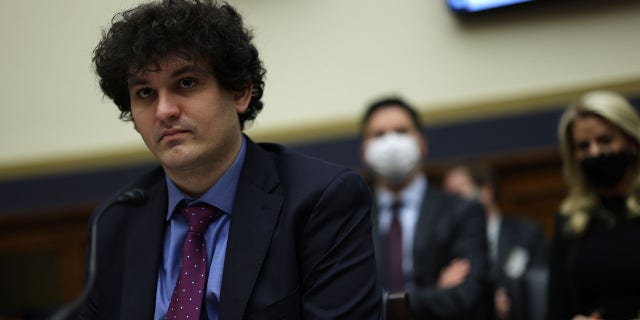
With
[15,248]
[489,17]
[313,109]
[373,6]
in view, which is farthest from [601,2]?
[15,248]

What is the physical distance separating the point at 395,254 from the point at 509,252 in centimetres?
147

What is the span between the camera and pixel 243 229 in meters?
1.72

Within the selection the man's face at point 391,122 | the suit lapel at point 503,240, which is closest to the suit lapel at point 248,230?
the man's face at point 391,122

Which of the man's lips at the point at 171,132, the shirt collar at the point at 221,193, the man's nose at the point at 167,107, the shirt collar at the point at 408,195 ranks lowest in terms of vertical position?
the shirt collar at the point at 408,195

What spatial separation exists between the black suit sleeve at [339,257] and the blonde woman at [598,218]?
1132 millimetres

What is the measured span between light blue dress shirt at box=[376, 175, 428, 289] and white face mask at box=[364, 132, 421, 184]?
6cm

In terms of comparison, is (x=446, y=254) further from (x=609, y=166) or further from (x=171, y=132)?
(x=171, y=132)

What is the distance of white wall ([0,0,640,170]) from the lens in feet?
15.4

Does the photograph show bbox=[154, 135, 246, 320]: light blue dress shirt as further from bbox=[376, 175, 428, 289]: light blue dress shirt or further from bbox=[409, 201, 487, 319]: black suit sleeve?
bbox=[376, 175, 428, 289]: light blue dress shirt

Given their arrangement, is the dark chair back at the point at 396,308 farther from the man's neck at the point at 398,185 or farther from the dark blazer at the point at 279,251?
the man's neck at the point at 398,185

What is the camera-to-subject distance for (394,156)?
10.4 ft

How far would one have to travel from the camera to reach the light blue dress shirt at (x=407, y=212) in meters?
2.95

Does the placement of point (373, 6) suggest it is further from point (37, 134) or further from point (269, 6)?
point (37, 134)

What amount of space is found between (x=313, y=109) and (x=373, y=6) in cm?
73
